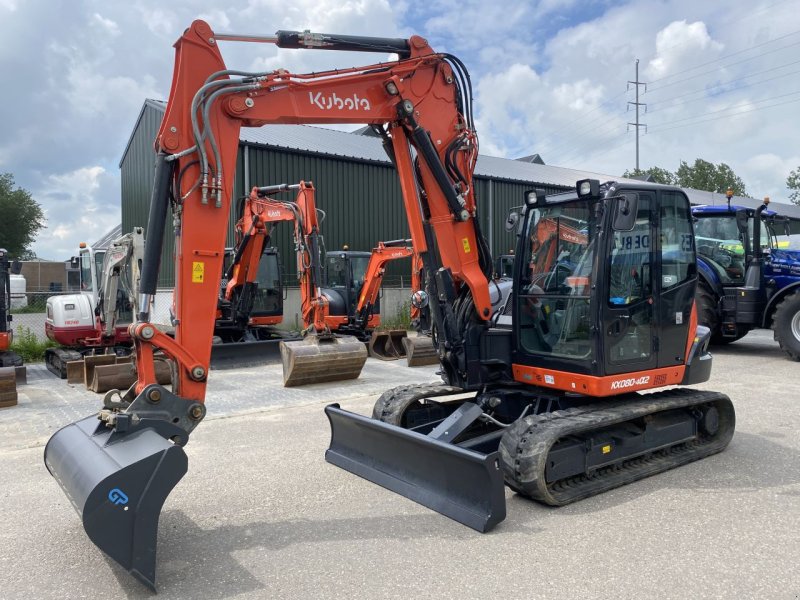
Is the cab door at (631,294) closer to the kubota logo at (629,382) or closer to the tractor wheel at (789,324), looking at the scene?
the kubota logo at (629,382)

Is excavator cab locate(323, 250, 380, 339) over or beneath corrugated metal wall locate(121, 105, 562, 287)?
beneath

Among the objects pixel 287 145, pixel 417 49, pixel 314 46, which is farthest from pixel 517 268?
pixel 287 145

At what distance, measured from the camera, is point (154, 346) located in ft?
13.8

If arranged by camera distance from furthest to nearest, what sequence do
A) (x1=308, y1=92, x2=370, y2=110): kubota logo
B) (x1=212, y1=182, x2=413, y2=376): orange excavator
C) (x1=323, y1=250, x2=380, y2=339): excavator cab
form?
(x1=323, y1=250, x2=380, y2=339): excavator cab → (x1=212, y1=182, x2=413, y2=376): orange excavator → (x1=308, y1=92, x2=370, y2=110): kubota logo

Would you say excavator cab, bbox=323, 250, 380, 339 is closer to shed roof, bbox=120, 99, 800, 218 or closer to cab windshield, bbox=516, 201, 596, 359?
shed roof, bbox=120, 99, 800, 218

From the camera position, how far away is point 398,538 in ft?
13.8

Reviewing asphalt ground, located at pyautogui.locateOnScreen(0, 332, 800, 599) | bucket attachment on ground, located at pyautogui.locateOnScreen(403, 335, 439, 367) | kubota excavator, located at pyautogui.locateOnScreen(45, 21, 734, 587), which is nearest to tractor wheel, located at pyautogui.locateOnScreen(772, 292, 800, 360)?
asphalt ground, located at pyautogui.locateOnScreen(0, 332, 800, 599)

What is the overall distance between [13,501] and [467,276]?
407cm

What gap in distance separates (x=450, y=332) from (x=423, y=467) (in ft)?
4.19

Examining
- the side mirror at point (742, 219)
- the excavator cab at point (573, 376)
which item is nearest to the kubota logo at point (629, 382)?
the excavator cab at point (573, 376)

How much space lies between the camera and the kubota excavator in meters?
4.13

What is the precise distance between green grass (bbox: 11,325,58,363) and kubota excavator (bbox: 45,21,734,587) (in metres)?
10.8

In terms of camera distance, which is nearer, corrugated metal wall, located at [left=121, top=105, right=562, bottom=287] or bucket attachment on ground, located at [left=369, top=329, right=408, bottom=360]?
bucket attachment on ground, located at [left=369, top=329, right=408, bottom=360]

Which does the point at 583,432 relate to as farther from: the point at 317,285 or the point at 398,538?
the point at 317,285
